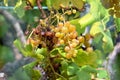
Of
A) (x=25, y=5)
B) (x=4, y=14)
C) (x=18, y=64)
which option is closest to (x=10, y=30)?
(x=4, y=14)

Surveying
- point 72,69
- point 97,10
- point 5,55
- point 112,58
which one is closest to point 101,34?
point 97,10

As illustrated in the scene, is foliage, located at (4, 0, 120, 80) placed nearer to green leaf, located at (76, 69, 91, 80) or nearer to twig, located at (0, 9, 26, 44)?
green leaf, located at (76, 69, 91, 80)

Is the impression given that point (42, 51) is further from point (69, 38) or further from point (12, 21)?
point (12, 21)

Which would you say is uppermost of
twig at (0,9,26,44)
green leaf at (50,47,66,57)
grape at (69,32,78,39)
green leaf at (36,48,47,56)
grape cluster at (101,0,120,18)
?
twig at (0,9,26,44)

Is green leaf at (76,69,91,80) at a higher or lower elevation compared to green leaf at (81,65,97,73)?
lower

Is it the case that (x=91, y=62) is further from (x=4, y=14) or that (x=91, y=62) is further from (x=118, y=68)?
(x=4, y=14)

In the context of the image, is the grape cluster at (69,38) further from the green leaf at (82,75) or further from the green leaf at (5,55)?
the green leaf at (5,55)

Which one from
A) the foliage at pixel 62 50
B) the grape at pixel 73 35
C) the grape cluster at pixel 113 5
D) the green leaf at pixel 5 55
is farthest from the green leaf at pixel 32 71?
the green leaf at pixel 5 55

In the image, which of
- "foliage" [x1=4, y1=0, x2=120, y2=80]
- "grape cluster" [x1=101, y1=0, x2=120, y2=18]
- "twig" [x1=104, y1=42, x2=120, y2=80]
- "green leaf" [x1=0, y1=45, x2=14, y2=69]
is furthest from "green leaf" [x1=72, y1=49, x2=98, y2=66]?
"green leaf" [x1=0, y1=45, x2=14, y2=69]
